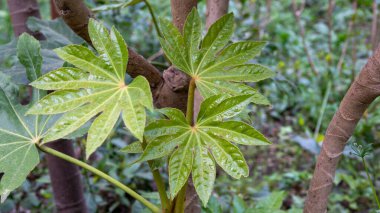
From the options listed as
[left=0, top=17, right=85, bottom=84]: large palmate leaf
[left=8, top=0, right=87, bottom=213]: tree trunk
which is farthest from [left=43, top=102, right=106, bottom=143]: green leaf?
[left=8, top=0, right=87, bottom=213]: tree trunk

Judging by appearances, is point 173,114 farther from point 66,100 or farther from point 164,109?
point 66,100

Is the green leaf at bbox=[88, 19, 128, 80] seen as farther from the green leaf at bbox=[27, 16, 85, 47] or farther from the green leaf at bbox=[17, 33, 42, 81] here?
the green leaf at bbox=[27, 16, 85, 47]

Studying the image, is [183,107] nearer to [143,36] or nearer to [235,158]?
[235,158]

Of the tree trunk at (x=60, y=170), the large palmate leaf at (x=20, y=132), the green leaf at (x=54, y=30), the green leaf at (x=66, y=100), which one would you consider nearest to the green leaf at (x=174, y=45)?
the green leaf at (x=66, y=100)

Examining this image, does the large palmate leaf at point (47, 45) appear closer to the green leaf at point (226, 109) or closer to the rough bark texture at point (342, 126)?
the green leaf at point (226, 109)

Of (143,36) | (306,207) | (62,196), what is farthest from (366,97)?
(143,36)

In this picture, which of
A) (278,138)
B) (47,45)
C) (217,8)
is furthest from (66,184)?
(278,138)
